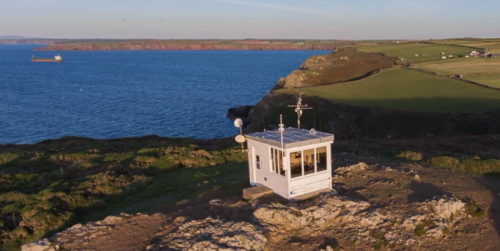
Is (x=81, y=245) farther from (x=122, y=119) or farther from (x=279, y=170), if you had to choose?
(x=122, y=119)

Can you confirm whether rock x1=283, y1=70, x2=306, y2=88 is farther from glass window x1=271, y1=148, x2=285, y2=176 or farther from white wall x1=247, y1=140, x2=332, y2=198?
glass window x1=271, y1=148, x2=285, y2=176

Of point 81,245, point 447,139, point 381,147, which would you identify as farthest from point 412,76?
point 81,245

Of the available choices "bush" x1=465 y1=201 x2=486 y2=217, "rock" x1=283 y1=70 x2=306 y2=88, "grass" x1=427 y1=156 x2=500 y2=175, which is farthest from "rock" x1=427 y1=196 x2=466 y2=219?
"rock" x1=283 y1=70 x2=306 y2=88

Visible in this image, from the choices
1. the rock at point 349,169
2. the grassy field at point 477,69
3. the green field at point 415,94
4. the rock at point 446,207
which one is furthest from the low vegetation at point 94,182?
the grassy field at point 477,69

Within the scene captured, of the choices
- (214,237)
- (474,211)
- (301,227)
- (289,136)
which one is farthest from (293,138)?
(474,211)

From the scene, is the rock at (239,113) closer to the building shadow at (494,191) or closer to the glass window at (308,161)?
the building shadow at (494,191)

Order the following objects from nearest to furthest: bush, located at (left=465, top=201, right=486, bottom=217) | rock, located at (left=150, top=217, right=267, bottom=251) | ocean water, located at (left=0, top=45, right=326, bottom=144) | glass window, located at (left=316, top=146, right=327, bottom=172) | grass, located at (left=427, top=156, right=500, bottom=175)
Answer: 1. rock, located at (left=150, top=217, right=267, bottom=251)
2. bush, located at (left=465, top=201, right=486, bottom=217)
3. glass window, located at (left=316, top=146, right=327, bottom=172)
4. grass, located at (left=427, top=156, right=500, bottom=175)
5. ocean water, located at (left=0, top=45, right=326, bottom=144)

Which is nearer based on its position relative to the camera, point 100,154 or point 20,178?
point 20,178
